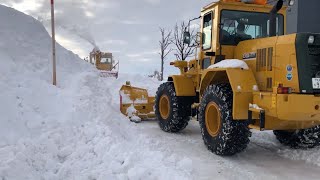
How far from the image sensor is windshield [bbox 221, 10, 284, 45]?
26.3ft

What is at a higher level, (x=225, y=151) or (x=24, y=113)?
(x=24, y=113)

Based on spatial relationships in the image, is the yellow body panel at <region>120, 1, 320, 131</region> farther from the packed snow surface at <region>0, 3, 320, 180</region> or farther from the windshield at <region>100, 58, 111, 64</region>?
the windshield at <region>100, 58, 111, 64</region>

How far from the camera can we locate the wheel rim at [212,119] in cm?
738

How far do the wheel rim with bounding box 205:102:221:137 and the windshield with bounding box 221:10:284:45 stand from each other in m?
1.42

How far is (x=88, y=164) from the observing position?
18.3 ft

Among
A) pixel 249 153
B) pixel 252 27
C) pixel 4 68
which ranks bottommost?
pixel 249 153

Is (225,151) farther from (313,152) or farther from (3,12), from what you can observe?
(3,12)

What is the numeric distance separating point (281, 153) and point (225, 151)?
4.37ft

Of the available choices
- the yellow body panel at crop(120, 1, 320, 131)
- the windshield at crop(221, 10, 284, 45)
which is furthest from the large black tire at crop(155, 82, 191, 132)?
the windshield at crop(221, 10, 284, 45)

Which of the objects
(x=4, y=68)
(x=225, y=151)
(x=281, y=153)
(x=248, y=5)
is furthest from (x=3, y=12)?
(x=281, y=153)

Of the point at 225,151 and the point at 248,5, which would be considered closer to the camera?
the point at 225,151

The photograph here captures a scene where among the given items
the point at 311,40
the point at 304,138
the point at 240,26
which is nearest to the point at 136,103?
the point at 240,26

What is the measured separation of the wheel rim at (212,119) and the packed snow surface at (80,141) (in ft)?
1.46

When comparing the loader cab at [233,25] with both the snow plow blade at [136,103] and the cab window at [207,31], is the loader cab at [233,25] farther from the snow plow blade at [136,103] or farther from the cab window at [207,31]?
the snow plow blade at [136,103]
